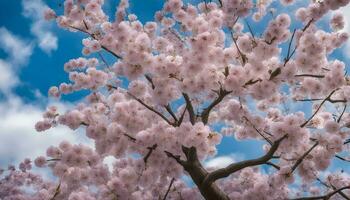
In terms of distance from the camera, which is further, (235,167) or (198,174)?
(198,174)

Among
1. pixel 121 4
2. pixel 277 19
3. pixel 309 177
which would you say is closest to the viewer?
pixel 277 19

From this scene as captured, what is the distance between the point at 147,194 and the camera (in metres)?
10.7

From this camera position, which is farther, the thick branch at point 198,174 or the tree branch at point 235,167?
the thick branch at point 198,174

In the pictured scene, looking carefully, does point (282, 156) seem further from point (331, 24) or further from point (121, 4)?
point (121, 4)

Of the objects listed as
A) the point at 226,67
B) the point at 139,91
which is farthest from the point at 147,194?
the point at 226,67

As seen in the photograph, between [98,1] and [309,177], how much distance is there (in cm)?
627

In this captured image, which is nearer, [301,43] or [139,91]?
[301,43]

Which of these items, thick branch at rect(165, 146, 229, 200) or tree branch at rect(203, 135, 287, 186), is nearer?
tree branch at rect(203, 135, 287, 186)

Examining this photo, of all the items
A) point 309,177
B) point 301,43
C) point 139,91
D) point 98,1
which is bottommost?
point 309,177

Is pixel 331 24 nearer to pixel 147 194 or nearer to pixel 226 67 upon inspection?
pixel 226 67

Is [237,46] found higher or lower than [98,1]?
lower

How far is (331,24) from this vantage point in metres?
8.48

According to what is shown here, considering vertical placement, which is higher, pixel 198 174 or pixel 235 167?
pixel 198 174

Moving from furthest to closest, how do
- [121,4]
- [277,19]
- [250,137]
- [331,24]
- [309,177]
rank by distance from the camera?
1. [250,137]
2. [121,4]
3. [331,24]
4. [309,177]
5. [277,19]
